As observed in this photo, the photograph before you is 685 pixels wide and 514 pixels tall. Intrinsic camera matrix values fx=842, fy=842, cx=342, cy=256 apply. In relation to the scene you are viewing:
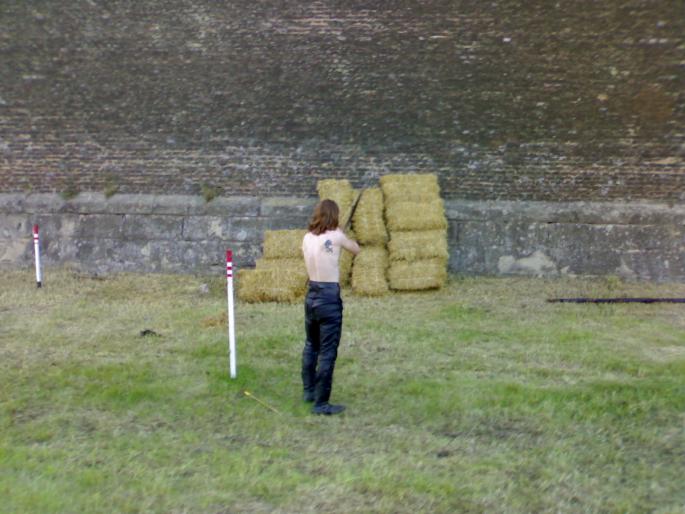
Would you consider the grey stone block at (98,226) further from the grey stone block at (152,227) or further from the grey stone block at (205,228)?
the grey stone block at (205,228)

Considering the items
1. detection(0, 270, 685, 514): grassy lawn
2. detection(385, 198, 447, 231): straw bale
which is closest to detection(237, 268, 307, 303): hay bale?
detection(0, 270, 685, 514): grassy lawn

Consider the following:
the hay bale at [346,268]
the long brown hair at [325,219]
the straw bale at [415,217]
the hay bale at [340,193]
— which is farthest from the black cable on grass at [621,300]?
the long brown hair at [325,219]

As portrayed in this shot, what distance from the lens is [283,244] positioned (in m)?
12.7

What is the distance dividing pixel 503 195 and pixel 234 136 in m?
4.58

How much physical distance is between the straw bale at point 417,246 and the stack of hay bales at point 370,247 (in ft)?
0.64

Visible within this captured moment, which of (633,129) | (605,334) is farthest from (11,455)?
(633,129)

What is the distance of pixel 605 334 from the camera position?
31.5 feet

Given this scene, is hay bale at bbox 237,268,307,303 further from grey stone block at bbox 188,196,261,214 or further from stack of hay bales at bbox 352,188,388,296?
grey stone block at bbox 188,196,261,214

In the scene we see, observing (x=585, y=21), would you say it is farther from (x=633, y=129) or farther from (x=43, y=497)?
(x=43, y=497)

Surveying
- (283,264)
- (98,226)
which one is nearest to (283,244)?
(283,264)

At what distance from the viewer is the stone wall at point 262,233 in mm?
13148

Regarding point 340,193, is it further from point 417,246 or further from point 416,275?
point 416,275

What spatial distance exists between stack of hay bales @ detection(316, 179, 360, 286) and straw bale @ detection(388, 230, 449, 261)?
658 mm

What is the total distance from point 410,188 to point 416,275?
1562 mm
